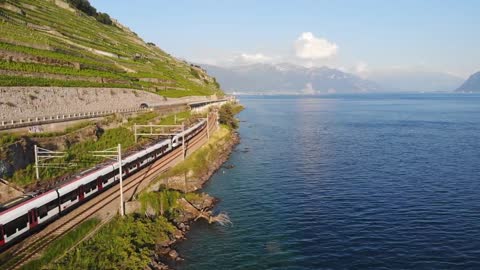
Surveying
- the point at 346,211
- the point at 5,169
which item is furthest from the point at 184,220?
the point at 346,211

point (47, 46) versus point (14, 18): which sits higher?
point (14, 18)

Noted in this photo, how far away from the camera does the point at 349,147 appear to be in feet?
289

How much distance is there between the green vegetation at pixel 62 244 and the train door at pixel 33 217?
277 centimetres

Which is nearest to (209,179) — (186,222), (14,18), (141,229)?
(186,222)

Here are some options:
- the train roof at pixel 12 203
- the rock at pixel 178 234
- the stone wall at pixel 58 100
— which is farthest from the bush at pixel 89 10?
the rock at pixel 178 234

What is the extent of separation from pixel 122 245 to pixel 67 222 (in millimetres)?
5268

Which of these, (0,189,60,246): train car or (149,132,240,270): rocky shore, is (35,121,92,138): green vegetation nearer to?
(0,189,60,246): train car

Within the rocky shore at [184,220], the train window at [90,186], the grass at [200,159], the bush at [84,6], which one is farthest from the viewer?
the bush at [84,6]

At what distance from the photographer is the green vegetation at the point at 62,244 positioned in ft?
84.6

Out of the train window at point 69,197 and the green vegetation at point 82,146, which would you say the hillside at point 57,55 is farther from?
the train window at point 69,197

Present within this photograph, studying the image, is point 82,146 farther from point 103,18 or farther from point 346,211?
point 103,18

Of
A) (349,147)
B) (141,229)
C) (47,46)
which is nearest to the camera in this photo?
(141,229)

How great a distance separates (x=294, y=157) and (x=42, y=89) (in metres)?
47.6

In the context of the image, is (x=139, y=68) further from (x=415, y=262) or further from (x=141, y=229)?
(x=415, y=262)
